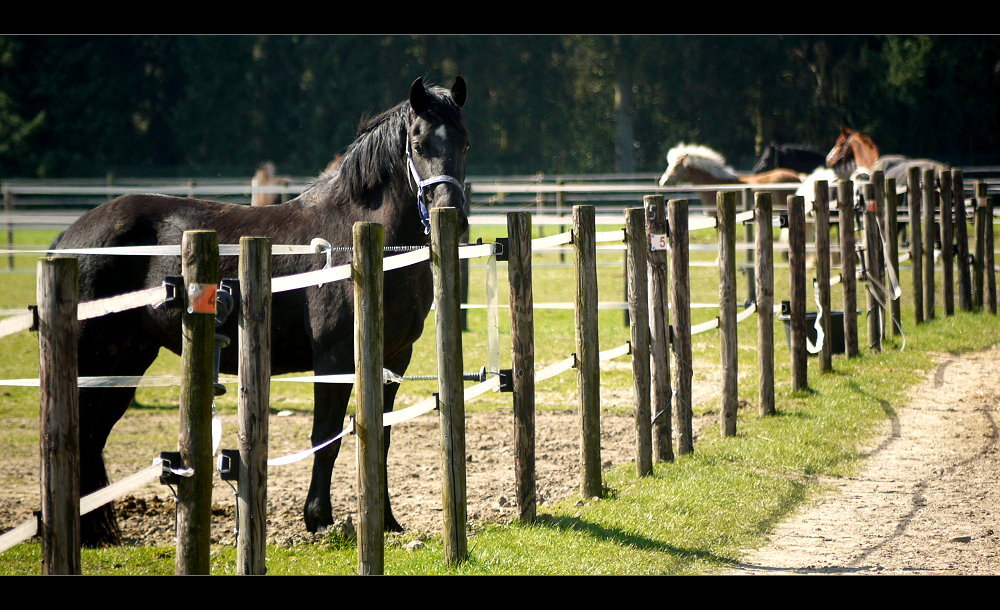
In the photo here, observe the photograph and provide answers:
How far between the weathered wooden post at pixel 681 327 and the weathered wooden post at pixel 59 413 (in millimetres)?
4038

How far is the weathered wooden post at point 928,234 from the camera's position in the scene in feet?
36.7

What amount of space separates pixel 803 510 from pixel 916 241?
21.9ft

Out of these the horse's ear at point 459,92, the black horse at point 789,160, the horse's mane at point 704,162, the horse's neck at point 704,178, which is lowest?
the horse's ear at point 459,92

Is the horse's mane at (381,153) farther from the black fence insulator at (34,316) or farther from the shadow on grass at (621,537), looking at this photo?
the black fence insulator at (34,316)

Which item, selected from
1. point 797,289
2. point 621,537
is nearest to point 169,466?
point 621,537

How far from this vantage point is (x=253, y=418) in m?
3.38

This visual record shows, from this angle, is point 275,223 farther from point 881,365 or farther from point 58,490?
point 881,365

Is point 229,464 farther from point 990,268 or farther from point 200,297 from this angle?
point 990,268

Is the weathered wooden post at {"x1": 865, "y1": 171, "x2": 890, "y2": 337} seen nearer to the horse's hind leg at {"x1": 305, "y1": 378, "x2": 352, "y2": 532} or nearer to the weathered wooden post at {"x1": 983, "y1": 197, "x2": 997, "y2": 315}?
the weathered wooden post at {"x1": 983, "y1": 197, "x2": 997, "y2": 315}

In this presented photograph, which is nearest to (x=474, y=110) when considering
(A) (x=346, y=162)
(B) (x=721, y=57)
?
(B) (x=721, y=57)

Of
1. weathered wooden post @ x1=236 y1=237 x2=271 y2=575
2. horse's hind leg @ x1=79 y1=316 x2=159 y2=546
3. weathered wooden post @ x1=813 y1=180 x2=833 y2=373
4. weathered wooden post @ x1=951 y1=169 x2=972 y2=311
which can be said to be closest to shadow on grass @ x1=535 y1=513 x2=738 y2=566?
weathered wooden post @ x1=236 y1=237 x2=271 y2=575

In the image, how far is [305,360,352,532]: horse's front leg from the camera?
16.2ft

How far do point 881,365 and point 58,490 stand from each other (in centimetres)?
774

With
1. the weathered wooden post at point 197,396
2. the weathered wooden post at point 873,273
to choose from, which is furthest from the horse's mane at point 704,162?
the weathered wooden post at point 197,396
